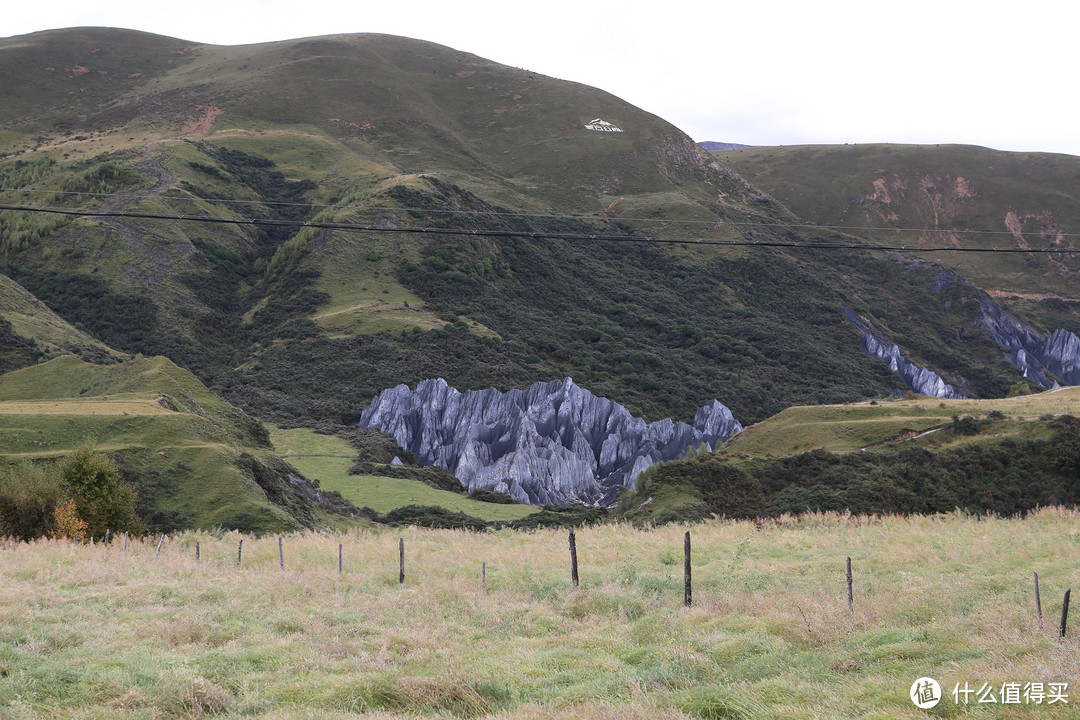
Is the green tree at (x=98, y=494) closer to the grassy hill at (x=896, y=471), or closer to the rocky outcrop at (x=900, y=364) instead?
the grassy hill at (x=896, y=471)

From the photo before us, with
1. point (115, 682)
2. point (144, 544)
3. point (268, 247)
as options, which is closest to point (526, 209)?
point (268, 247)

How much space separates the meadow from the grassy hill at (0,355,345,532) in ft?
35.3

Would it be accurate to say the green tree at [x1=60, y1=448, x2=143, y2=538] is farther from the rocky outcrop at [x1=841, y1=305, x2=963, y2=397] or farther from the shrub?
the rocky outcrop at [x1=841, y1=305, x2=963, y2=397]

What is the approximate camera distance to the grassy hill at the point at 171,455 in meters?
33.5

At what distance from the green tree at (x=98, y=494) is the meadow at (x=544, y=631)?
676 cm

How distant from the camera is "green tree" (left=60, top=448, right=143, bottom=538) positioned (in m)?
29.6

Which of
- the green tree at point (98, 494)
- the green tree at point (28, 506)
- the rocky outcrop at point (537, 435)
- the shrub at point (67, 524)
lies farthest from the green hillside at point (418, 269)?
the shrub at point (67, 524)

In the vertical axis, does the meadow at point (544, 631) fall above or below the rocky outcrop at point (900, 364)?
above

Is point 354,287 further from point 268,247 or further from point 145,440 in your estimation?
point 145,440

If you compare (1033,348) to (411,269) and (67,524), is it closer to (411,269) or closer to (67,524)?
(411,269)

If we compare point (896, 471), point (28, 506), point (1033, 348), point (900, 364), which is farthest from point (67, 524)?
point (1033, 348)

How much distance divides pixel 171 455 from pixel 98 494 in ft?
22.9

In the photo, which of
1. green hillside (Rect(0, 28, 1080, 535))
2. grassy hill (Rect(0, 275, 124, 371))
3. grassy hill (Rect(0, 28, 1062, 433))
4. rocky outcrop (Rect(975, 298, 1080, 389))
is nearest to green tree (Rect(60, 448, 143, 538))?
green hillside (Rect(0, 28, 1080, 535))

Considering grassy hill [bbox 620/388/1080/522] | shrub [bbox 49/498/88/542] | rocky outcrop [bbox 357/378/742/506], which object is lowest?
rocky outcrop [bbox 357/378/742/506]
